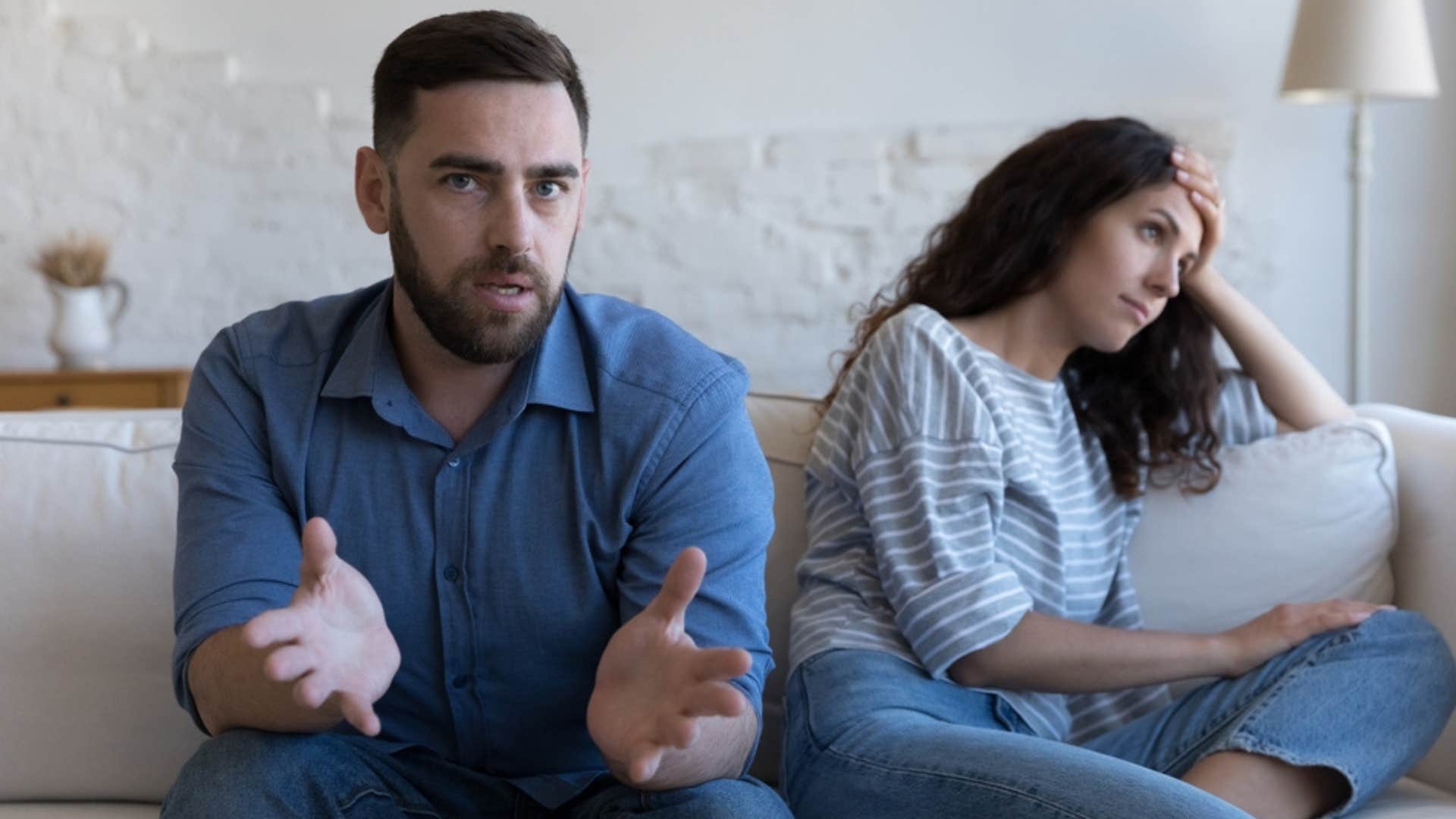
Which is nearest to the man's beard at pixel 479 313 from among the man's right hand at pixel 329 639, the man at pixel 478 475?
the man at pixel 478 475

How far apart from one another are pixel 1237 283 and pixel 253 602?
290cm

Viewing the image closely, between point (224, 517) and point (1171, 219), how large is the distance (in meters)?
1.17

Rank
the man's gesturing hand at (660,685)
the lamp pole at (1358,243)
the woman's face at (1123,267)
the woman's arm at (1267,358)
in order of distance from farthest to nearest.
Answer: the lamp pole at (1358,243)
the woman's arm at (1267,358)
the woman's face at (1123,267)
the man's gesturing hand at (660,685)

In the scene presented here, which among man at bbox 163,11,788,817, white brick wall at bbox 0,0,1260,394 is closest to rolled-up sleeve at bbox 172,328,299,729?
man at bbox 163,11,788,817

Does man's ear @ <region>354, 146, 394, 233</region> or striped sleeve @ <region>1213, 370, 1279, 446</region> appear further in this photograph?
striped sleeve @ <region>1213, 370, 1279, 446</region>

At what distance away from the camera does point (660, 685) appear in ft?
4.02

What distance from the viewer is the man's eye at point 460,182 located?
1436 mm

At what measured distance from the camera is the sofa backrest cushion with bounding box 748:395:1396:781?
74.8 inches

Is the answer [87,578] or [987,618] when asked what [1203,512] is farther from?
[87,578]

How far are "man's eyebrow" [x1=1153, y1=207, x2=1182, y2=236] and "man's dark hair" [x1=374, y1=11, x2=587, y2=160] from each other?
0.79 m

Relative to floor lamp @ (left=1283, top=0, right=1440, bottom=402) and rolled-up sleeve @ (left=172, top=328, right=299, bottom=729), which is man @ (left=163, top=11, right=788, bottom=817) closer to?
rolled-up sleeve @ (left=172, top=328, right=299, bottom=729)

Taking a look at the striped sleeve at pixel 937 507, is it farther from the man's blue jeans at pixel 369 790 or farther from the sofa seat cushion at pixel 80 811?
the sofa seat cushion at pixel 80 811

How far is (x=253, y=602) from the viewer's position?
4.50ft

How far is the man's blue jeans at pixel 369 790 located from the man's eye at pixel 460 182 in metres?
0.52
